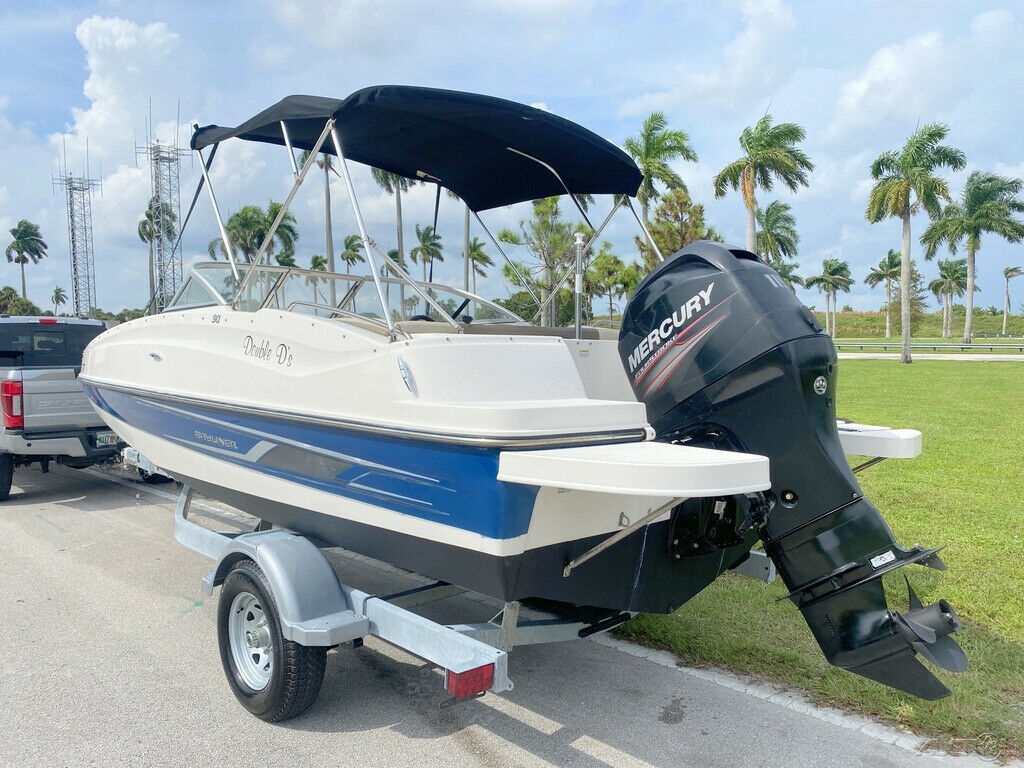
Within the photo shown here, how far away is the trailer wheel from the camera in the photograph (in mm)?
3225

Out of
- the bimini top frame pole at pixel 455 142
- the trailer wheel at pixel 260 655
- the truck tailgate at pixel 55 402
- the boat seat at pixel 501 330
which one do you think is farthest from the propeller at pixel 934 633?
the truck tailgate at pixel 55 402

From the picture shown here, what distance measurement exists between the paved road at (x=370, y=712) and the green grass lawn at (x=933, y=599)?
20 cm

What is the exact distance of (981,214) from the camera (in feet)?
135

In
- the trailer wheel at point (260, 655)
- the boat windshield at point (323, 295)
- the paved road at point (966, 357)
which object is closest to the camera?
the trailer wheel at point (260, 655)

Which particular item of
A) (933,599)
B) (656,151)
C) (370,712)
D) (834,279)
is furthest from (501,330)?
(834,279)

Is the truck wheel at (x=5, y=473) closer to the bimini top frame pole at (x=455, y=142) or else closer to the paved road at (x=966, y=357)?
the bimini top frame pole at (x=455, y=142)

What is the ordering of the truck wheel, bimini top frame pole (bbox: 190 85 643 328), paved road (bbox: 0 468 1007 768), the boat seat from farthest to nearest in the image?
the truck wheel, the boat seat, bimini top frame pole (bbox: 190 85 643 328), paved road (bbox: 0 468 1007 768)

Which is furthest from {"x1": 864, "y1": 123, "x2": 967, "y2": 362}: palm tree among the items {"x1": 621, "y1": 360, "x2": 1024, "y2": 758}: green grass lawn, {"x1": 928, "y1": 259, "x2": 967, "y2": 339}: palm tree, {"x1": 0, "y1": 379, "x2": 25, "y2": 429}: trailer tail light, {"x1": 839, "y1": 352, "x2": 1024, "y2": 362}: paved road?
{"x1": 928, "y1": 259, "x2": 967, "y2": 339}: palm tree

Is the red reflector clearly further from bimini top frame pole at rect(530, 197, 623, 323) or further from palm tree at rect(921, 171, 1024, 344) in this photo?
palm tree at rect(921, 171, 1024, 344)

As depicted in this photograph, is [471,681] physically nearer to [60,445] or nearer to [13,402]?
[60,445]

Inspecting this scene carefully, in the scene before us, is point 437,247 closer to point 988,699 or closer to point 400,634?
point 400,634

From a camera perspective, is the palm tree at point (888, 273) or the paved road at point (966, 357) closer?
the paved road at point (966, 357)

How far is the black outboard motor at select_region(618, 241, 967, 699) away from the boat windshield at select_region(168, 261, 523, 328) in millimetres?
1772

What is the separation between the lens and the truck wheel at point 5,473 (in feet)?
24.4
